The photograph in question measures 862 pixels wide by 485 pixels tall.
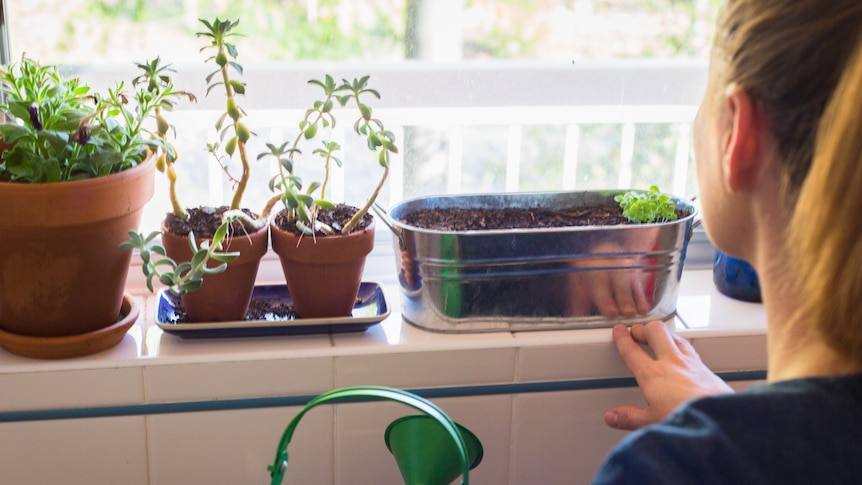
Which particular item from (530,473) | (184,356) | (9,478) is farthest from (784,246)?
(9,478)

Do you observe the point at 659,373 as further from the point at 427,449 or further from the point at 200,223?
the point at 200,223

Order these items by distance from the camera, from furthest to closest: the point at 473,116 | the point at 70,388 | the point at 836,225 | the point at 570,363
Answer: the point at 473,116 < the point at 570,363 < the point at 70,388 < the point at 836,225

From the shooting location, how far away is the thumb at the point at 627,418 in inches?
46.4

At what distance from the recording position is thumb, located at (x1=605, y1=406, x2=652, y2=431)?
1.18 meters

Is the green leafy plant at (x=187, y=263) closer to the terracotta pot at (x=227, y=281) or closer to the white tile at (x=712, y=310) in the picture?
the terracotta pot at (x=227, y=281)

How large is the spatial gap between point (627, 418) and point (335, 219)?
464 mm

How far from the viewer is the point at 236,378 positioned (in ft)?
3.91

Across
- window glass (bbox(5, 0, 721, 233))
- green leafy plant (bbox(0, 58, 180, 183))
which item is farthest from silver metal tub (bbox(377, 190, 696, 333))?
green leafy plant (bbox(0, 58, 180, 183))

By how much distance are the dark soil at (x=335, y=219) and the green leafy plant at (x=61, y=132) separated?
196mm

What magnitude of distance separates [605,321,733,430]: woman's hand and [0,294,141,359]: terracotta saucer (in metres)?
0.64

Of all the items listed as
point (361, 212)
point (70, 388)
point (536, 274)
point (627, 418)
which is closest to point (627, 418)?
point (627, 418)

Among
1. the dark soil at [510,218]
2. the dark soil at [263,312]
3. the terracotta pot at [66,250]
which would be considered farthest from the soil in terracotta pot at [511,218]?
→ the terracotta pot at [66,250]

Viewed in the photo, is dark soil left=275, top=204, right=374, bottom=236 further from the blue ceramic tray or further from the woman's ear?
the woman's ear

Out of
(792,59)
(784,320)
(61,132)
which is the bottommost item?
(784,320)
